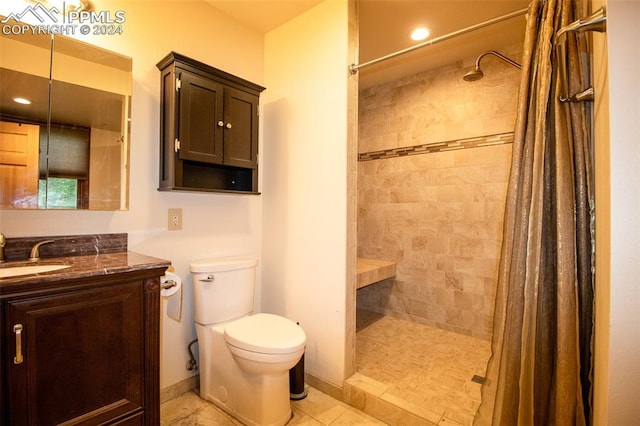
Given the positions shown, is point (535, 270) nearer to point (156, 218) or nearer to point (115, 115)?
point (156, 218)

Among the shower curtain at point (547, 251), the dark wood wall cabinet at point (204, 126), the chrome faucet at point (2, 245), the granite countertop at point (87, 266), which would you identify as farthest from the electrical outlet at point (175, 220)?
the shower curtain at point (547, 251)

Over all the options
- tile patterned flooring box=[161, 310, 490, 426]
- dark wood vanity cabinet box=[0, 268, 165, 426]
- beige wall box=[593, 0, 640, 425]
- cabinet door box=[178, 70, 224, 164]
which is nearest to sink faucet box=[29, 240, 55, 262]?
dark wood vanity cabinet box=[0, 268, 165, 426]

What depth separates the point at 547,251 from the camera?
3.84ft

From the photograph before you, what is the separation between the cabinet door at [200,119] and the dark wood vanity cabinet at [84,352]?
0.77 m

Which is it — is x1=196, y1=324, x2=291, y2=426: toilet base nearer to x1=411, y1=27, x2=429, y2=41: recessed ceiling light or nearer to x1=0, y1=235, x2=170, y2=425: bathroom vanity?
x1=0, y1=235, x2=170, y2=425: bathroom vanity

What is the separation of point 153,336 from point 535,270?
1.55 metres

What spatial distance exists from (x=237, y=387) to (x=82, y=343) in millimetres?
819

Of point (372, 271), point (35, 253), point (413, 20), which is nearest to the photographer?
point (35, 253)

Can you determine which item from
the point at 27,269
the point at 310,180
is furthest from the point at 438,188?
the point at 27,269

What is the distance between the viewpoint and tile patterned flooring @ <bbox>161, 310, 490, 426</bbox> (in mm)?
1545

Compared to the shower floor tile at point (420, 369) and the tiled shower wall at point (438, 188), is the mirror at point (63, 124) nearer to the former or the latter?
the shower floor tile at point (420, 369)

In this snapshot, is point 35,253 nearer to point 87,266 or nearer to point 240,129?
point 87,266

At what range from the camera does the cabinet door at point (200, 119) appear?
164 cm

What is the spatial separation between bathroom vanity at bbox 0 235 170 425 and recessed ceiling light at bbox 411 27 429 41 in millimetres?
2310
